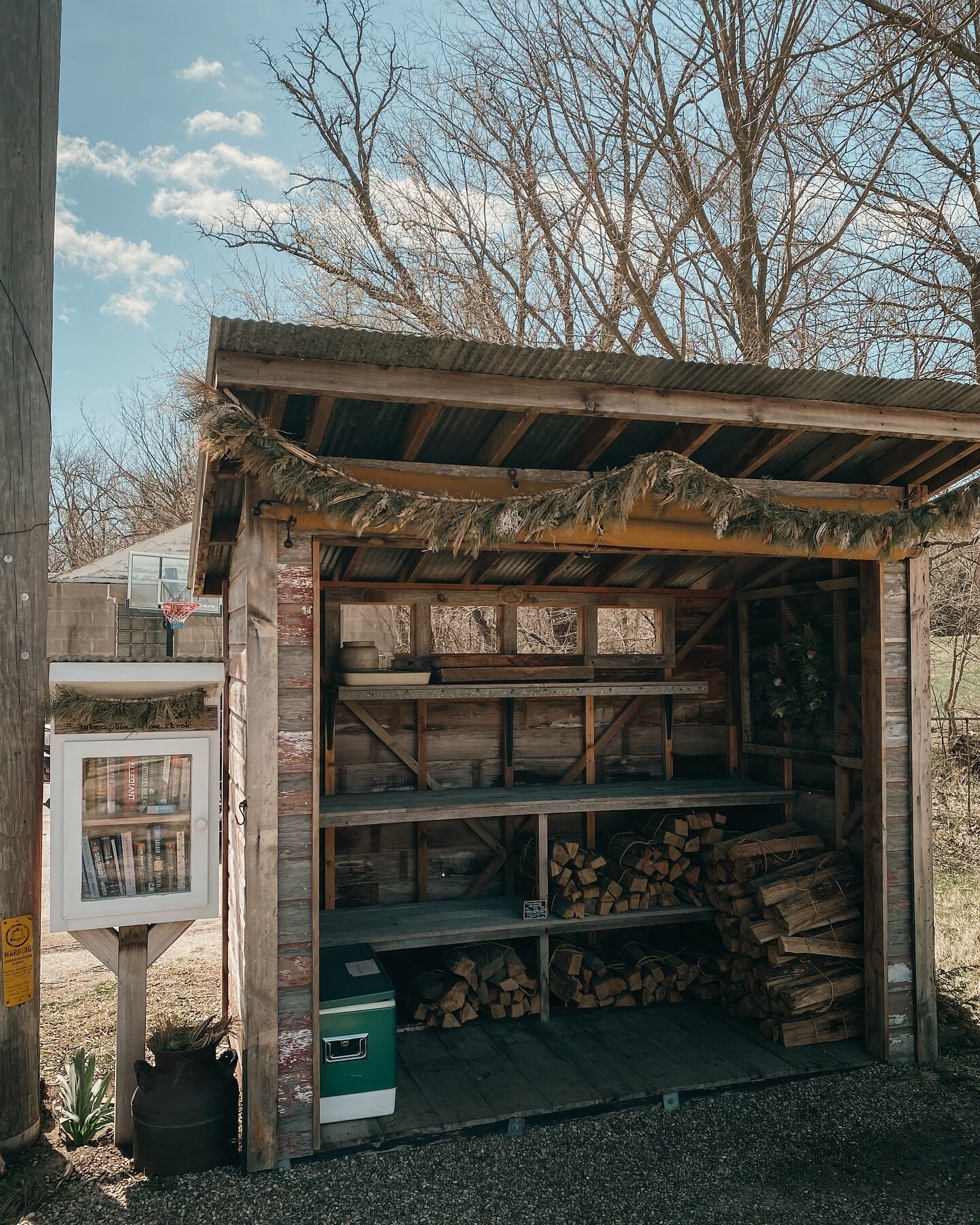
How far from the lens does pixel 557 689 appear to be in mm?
5473

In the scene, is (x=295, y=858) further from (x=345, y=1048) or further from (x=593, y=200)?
(x=593, y=200)

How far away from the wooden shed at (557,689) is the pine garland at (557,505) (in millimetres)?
15

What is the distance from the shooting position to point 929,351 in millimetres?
8016

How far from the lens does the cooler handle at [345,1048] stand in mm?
3891

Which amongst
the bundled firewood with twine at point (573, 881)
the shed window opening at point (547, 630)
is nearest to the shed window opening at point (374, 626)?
the shed window opening at point (547, 630)

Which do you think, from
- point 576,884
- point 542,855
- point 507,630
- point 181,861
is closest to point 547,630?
point 507,630

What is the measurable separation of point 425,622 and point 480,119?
7815 mm

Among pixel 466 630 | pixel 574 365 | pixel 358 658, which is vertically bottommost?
pixel 358 658

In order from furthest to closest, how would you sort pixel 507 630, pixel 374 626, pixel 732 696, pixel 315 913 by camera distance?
pixel 374 626 < pixel 732 696 < pixel 507 630 < pixel 315 913

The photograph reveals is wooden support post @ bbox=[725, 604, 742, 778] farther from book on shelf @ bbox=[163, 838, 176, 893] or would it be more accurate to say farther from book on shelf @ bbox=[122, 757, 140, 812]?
book on shelf @ bbox=[122, 757, 140, 812]

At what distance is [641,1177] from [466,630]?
8.37 m

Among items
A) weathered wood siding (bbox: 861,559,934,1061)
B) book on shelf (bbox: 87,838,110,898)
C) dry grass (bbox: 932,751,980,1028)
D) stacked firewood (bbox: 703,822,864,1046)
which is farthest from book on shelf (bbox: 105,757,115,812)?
dry grass (bbox: 932,751,980,1028)

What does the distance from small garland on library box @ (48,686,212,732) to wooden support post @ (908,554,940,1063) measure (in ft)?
11.7

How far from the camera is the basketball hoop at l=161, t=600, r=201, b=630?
48.6 ft
